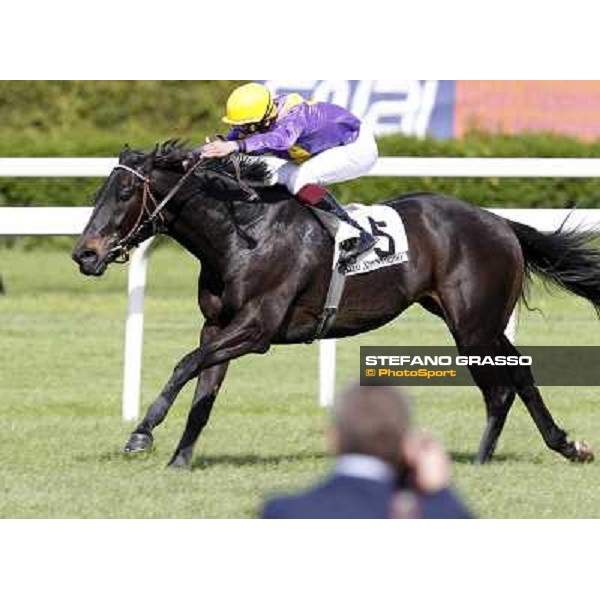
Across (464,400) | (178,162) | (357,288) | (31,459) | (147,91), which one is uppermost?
(178,162)

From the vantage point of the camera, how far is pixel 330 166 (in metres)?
8.24

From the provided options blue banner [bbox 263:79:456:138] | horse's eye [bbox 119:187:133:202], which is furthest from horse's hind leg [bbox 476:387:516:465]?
blue banner [bbox 263:79:456:138]

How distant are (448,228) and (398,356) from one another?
5.51 feet

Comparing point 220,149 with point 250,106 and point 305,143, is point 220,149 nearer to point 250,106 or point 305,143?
point 250,106

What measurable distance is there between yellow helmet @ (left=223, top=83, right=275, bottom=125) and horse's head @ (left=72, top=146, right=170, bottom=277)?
45 cm

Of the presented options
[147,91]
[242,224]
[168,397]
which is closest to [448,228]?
[242,224]

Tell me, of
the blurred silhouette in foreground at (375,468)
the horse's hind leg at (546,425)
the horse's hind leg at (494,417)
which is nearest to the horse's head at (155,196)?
the horse's hind leg at (494,417)

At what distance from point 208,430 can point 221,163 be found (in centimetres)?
160

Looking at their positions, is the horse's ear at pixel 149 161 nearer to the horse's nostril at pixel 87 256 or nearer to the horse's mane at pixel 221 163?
the horse's mane at pixel 221 163

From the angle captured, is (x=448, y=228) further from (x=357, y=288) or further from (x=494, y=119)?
(x=494, y=119)

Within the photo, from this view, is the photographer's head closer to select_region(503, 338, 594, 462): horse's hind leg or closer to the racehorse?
the racehorse

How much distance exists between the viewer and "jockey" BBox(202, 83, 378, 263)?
25.7 feet

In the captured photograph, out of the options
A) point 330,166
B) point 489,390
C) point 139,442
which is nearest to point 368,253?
point 330,166

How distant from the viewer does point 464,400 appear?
10.5 metres
